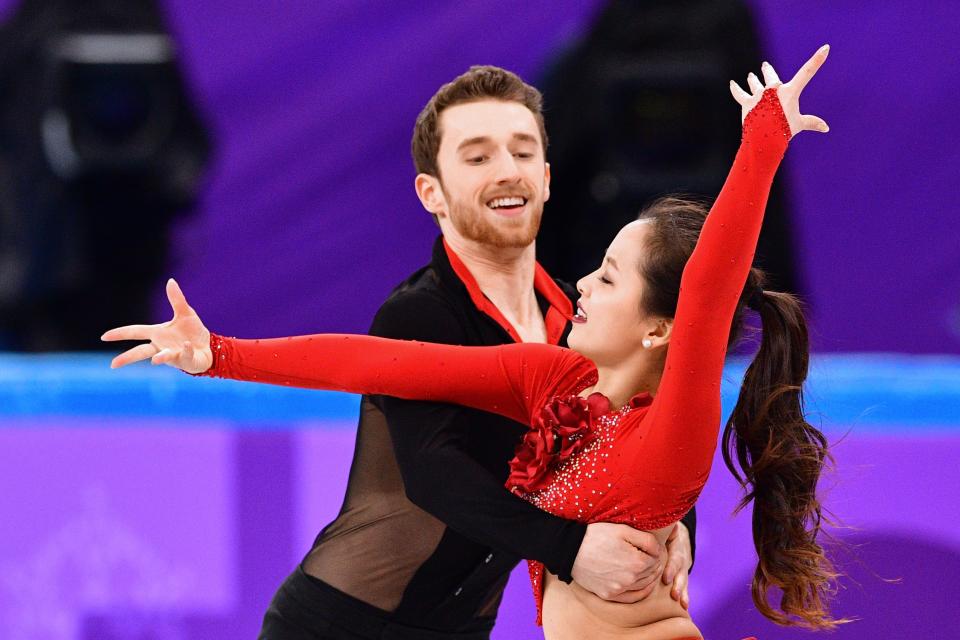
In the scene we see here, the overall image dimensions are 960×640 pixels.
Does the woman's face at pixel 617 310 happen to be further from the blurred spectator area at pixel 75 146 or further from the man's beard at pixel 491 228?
the blurred spectator area at pixel 75 146

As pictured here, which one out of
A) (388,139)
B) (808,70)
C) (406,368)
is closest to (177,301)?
(406,368)

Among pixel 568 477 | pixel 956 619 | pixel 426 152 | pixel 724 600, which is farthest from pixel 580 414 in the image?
pixel 956 619

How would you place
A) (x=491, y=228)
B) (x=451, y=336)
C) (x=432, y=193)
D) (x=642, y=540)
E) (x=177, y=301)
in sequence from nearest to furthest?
1. (x=642, y=540)
2. (x=177, y=301)
3. (x=451, y=336)
4. (x=491, y=228)
5. (x=432, y=193)

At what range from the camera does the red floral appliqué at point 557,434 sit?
1.99 meters

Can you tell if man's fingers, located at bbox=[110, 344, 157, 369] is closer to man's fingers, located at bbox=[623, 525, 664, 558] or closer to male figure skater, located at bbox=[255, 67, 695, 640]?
male figure skater, located at bbox=[255, 67, 695, 640]

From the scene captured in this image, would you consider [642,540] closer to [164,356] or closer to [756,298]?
[756,298]

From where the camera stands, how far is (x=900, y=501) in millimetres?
3168

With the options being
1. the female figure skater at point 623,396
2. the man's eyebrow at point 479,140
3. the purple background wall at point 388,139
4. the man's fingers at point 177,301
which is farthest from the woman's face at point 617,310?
the purple background wall at point 388,139

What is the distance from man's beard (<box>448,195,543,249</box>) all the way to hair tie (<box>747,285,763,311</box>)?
492mm

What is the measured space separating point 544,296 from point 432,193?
286mm

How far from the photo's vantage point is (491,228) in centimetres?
239

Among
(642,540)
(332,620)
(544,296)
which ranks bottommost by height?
(332,620)

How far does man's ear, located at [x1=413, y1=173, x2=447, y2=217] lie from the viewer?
249cm

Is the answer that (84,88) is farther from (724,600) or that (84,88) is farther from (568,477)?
(568,477)
